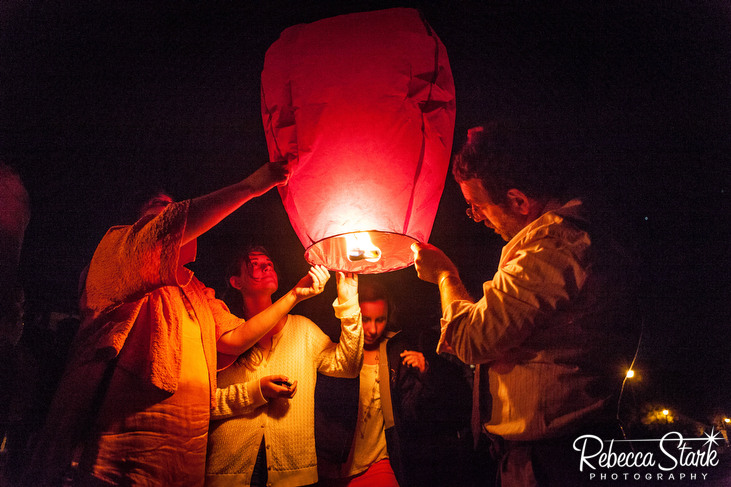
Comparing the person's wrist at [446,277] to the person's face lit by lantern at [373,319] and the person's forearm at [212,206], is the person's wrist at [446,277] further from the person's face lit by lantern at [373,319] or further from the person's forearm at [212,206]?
the person's forearm at [212,206]

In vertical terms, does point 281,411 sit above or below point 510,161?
below

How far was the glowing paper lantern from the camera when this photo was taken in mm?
1462

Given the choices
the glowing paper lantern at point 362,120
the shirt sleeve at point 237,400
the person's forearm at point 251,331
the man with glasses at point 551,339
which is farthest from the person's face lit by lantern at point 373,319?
the glowing paper lantern at point 362,120

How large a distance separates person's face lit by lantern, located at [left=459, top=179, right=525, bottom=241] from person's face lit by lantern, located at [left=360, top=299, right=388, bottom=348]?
0.95 metres

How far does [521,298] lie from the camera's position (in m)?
1.57

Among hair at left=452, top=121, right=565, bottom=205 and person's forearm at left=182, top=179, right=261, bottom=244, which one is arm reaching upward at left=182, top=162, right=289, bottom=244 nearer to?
person's forearm at left=182, top=179, right=261, bottom=244

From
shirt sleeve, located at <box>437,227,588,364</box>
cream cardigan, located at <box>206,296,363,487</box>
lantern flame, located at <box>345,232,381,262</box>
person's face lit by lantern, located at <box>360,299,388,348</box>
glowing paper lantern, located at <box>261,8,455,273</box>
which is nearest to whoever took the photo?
glowing paper lantern, located at <box>261,8,455,273</box>

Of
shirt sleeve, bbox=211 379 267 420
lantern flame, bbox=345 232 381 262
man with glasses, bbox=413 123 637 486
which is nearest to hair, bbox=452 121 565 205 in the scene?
man with glasses, bbox=413 123 637 486

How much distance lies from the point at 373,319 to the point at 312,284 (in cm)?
46

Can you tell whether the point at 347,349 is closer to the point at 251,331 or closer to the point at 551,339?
the point at 251,331

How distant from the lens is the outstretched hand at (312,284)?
238 centimetres

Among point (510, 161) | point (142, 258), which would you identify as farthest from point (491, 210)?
point (142, 258)

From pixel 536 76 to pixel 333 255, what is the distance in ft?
5.35

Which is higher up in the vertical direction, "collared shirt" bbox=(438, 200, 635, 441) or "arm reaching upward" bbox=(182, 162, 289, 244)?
"arm reaching upward" bbox=(182, 162, 289, 244)
